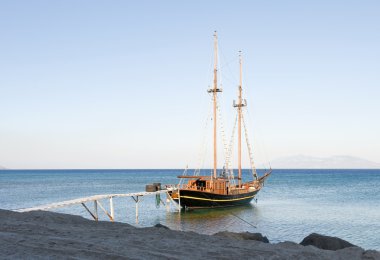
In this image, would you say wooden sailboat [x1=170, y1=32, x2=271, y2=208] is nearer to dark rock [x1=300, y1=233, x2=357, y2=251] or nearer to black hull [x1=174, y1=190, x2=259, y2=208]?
black hull [x1=174, y1=190, x2=259, y2=208]

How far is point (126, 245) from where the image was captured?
1232 centimetres

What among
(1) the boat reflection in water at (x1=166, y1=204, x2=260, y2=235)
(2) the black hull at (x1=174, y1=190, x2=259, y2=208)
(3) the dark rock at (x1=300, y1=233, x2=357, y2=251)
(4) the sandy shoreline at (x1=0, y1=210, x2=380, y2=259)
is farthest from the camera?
(2) the black hull at (x1=174, y1=190, x2=259, y2=208)

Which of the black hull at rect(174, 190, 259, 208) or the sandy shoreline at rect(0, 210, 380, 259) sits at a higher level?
the sandy shoreline at rect(0, 210, 380, 259)

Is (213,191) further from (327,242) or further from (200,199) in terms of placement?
(327,242)

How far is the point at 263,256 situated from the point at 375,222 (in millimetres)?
30917

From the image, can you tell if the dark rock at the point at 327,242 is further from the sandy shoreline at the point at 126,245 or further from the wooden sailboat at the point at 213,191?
the wooden sailboat at the point at 213,191

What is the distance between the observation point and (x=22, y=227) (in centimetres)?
1452

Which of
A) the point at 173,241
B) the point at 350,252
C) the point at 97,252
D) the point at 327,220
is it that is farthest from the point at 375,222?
the point at 97,252

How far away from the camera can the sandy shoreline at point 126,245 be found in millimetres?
10945

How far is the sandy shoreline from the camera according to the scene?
10945 millimetres

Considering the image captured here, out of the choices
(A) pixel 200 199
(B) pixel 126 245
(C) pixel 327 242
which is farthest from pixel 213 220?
(B) pixel 126 245

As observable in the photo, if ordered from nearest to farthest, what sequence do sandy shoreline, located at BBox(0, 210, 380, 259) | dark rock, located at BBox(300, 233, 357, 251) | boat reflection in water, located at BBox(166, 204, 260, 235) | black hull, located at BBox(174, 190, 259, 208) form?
sandy shoreline, located at BBox(0, 210, 380, 259) → dark rock, located at BBox(300, 233, 357, 251) → boat reflection in water, located at BBox(166, 204, 260, 235) → black hull, located at BBox(174, 190, 259, 208)

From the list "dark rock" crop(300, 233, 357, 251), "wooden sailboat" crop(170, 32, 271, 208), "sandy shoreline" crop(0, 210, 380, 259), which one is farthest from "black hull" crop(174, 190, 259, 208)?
"sandy shoreline" crop(0, 210, 380, 259)

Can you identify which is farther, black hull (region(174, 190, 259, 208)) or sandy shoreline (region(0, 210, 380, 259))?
black hull (region(174, 190, 259, 208))
